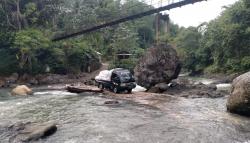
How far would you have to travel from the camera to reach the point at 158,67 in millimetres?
31172

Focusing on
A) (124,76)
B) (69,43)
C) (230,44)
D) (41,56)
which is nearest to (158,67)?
(124,76)

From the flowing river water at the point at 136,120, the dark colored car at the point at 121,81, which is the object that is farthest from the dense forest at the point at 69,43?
the flowing river water at the point at 136,120

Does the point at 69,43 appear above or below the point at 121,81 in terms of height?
above

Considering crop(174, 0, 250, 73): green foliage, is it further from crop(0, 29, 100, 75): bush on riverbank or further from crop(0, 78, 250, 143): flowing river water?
crop(0, 78, 250, 143): flowing river water

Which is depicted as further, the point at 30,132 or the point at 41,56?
the point at 41,56

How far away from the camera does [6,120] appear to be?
1794 cm

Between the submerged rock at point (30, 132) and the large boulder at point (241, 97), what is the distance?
936 centimetres

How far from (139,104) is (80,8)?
5536cm

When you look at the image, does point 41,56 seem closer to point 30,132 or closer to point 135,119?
point 135,119

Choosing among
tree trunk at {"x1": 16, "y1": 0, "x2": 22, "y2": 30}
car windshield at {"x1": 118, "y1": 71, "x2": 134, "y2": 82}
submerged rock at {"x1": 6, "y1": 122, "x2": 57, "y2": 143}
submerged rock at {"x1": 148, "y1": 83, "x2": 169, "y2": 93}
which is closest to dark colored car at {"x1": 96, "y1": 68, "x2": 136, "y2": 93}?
car windshield at {"x1": 118, "y1": 71, "x2": 134, "y2": 82}

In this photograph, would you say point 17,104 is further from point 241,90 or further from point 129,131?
point 241,90

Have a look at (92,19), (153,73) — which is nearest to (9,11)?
(92,19)

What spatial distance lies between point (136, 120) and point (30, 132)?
5026 mm

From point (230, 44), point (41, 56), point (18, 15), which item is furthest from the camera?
point (41, 56)
